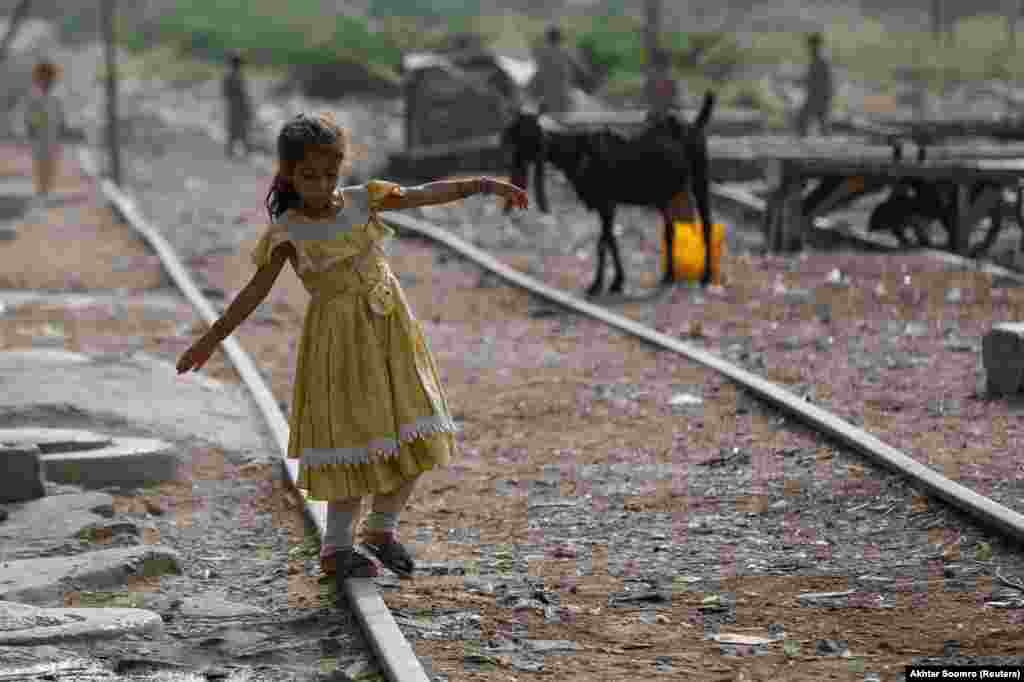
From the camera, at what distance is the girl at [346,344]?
6.50m

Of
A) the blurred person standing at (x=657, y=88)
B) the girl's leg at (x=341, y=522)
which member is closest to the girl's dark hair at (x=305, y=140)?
the girl's leg at (x=341, y=522)

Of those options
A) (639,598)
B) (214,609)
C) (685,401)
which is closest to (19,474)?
(214,609)

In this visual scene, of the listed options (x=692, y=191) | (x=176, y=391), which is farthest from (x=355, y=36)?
(x=176, y=391)

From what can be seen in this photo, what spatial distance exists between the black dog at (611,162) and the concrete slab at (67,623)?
30.3 feet

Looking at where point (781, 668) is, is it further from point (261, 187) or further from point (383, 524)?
point (261, 187)

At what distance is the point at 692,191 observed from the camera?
1641 centimetres

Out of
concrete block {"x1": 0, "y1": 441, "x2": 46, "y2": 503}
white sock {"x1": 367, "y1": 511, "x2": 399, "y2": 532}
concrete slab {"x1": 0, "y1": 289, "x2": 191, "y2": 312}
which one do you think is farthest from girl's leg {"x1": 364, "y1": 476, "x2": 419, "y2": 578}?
concrete slab {"x1": 0, "y1": 289, "x2": 191, "y2": 312}

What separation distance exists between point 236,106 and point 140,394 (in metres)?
25.6

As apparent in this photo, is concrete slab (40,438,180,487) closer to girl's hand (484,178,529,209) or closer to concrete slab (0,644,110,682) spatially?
concrete slab (0,644,110,682)

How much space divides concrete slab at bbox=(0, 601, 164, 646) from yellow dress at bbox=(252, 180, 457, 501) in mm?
672

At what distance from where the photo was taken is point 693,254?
16.2 meters

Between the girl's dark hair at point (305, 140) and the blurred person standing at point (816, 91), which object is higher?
the girl's dark hair at point (305, 140)

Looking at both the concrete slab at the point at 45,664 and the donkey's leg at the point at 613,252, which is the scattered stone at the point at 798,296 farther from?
the concrete slab at the point at 45,664

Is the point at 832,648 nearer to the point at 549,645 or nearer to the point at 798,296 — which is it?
the point at 549,645
